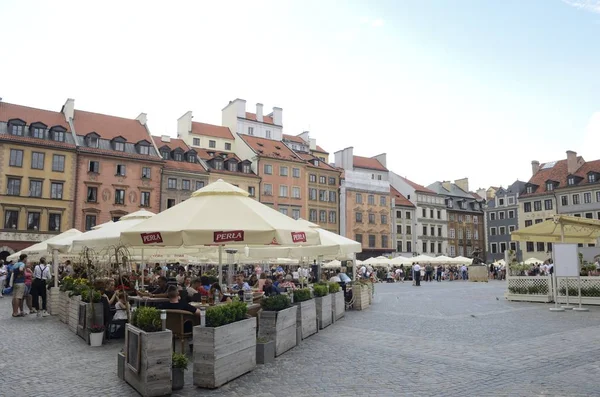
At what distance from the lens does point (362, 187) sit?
73.5 metres

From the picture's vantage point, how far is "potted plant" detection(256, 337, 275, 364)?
29.9 ft

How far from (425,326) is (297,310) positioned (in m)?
4.26

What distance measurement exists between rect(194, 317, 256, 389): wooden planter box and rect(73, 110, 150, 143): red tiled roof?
5021 centimetres

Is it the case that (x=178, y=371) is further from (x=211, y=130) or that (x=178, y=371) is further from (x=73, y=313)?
(x=211, y=130)

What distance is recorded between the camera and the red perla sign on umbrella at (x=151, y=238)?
991 cm

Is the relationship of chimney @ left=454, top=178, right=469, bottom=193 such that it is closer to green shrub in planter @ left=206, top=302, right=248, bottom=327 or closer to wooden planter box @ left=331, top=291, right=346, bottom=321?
wooden planter box @ left=331, top=291, right=346, bottom=321

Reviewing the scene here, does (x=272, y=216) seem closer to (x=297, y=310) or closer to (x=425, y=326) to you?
(x=297, y=310)

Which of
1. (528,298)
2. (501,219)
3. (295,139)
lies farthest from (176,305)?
(501,219)

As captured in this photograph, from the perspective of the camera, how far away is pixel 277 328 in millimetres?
9852

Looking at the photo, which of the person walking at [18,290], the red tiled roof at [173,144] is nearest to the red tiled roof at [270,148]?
the red tiled roof at [173,144]

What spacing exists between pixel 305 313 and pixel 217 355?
4651 millimetres

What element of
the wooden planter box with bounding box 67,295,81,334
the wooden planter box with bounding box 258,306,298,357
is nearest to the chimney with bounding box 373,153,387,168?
the wooden planter box with bounding box 67,295,81,334

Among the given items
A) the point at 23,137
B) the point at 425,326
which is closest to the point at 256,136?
the point at 23,137

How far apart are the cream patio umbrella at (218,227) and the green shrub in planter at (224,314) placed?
1721mm
